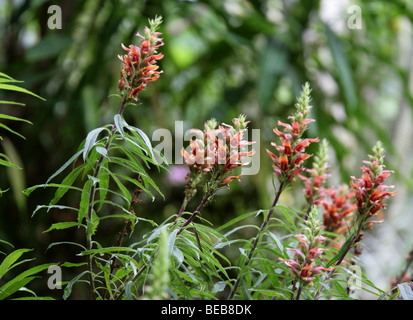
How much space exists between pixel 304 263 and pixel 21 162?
49.9 inches

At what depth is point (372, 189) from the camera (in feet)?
1.31

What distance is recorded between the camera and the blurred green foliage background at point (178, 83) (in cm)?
133

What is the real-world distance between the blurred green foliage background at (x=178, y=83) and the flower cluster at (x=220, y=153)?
803mm

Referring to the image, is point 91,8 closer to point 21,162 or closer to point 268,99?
point 21,162

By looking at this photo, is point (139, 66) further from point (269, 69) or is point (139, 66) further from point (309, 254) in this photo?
point (269, 69)

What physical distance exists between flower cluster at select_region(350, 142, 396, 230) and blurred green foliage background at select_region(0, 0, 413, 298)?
2.54 feet

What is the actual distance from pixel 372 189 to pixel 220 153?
0.14 meters

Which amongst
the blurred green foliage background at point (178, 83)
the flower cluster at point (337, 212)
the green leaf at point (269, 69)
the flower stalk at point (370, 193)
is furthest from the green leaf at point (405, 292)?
the green leaf at point (269, 69)

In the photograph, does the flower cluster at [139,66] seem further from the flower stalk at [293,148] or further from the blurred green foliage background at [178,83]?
the blurred green foliage background at [178,83]

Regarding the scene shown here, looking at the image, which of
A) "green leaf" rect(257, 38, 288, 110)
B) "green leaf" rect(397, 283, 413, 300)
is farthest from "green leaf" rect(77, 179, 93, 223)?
"green leaf" rect(257, 38, 288, 110)

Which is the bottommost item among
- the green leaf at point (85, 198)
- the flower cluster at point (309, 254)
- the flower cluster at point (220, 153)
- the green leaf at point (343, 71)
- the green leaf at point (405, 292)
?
the green leaf at point (405, 292)

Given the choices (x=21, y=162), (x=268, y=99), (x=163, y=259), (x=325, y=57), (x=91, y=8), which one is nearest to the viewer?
(x=163, y=259)

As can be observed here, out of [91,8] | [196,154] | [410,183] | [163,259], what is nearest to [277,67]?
[410,183]
